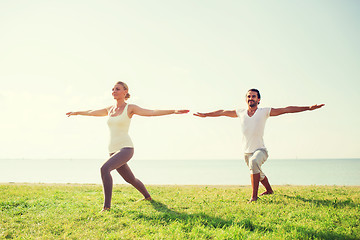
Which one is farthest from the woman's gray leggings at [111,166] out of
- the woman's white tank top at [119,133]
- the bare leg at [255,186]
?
the bare leg at [255,186]

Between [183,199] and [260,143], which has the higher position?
[260,143]

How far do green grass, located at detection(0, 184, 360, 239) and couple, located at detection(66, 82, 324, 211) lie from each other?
2.18 ft

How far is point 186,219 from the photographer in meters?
5.45

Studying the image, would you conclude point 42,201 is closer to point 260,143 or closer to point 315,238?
point 260,143

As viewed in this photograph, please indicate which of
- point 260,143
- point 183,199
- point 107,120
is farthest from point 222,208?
point 107,120

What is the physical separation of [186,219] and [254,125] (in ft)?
11.2

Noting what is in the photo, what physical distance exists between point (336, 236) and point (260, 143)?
3.46 meters

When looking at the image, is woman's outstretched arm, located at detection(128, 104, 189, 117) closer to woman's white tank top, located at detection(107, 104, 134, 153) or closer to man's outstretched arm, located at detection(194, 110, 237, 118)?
woman's white tank top, located at detection(107, 104, 134, 153)

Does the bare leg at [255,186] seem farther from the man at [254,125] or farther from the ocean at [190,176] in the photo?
the ocean at [190,176]

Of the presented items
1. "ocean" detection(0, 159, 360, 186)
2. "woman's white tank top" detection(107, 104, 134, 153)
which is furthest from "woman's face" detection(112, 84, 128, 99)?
"ocean" detection(0, 159, 360, 186)

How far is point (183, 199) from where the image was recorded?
307 inches

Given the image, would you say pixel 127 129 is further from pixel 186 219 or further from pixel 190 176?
pixel 190 176

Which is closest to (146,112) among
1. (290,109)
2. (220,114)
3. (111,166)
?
(111,166)

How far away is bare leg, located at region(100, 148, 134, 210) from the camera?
6.27 meters
